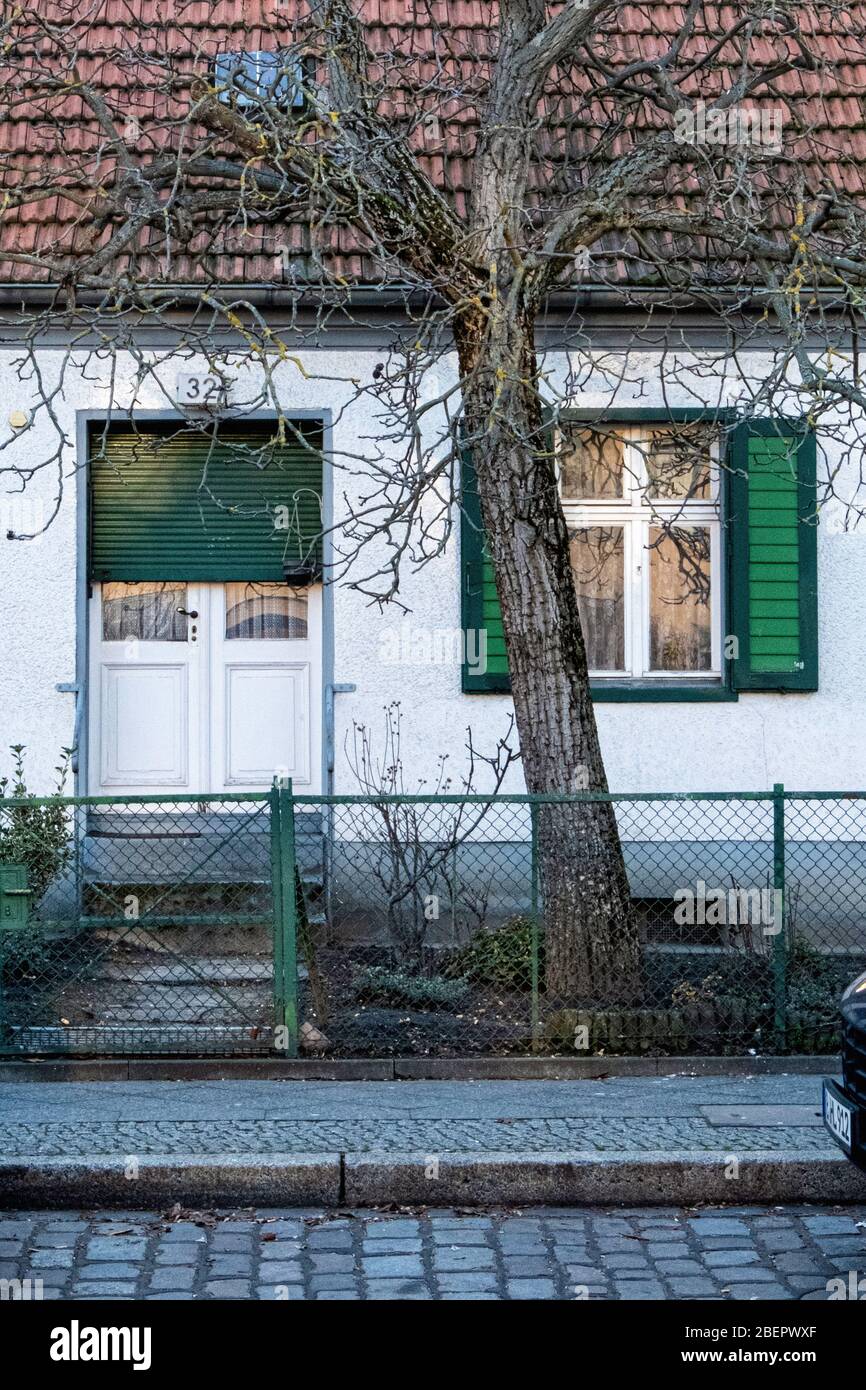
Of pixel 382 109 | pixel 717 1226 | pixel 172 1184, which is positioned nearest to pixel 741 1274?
pixel 717 1226

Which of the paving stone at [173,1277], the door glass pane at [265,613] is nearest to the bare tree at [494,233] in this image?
the door glass pane at [265,613]

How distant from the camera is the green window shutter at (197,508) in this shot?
34.2ft

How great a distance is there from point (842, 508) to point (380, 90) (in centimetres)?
406

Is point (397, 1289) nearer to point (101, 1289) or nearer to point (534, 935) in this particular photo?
point (101, 1289)

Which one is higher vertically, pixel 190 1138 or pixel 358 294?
pixel 358 294

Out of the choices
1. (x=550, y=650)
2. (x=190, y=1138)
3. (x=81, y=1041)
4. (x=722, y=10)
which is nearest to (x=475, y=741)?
(x=550, y=650)

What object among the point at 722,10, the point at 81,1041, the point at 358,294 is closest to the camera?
the point at 81,1041

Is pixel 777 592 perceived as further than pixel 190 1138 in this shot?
Yes

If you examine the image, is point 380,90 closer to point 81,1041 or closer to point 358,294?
point 358,294

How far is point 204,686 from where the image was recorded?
10.6 meters

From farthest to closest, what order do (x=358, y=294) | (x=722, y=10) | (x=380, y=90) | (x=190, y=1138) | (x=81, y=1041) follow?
(x=722, y=10) < (x=358, y=294) < (x=380, y=90) < (x=81, y=1041) < (x=190, y=1138)

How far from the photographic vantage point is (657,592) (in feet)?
34.6

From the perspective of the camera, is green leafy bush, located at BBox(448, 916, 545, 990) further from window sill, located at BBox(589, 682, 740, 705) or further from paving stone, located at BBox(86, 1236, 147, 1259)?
paving stone, located at BBox(86, 1236, 147, 1259)

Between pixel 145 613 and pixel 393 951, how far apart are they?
350cm
